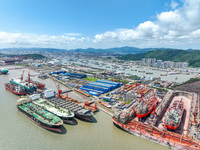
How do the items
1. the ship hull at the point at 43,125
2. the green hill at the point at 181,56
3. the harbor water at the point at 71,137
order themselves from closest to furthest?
the harbor water at the point at 71,137 → the ship hull at the point at 43,125 → the green hill at the point at 181,56

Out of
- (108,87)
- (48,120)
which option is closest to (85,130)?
(48,120)

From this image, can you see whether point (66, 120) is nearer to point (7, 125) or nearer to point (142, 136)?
point (7, 125)

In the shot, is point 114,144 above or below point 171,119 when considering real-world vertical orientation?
below

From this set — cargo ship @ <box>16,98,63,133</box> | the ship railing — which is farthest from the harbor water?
the ship railing

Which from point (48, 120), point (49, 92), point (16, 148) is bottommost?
point (16, 148)

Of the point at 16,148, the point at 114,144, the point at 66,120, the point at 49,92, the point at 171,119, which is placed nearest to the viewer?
the point at 16,148

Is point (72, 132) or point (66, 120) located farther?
point (66, 120)

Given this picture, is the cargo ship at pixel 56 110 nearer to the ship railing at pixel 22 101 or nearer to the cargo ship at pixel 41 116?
the cargo ship at pixel 41 116

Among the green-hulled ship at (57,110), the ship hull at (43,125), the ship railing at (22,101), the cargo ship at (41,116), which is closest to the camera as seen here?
the ship hull at (43,125)

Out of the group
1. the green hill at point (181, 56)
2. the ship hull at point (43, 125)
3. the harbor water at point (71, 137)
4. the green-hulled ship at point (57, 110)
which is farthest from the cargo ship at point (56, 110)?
the green hill at point (181, 56)
